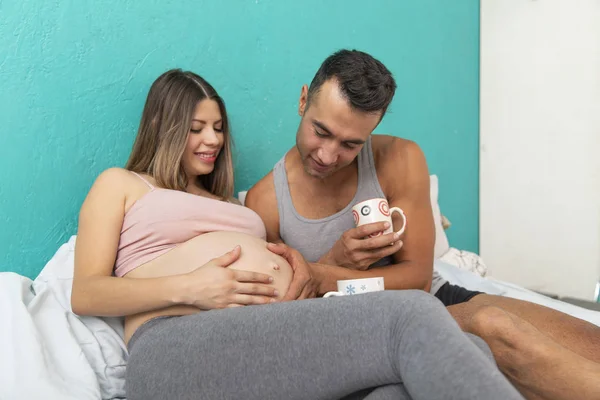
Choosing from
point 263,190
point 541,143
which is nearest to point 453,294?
point 263,190

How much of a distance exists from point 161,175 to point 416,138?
54.5 inches

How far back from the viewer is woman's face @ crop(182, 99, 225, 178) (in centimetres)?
152

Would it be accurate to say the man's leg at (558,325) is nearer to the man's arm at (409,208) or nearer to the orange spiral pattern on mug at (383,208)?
the man's arm at (409,208)

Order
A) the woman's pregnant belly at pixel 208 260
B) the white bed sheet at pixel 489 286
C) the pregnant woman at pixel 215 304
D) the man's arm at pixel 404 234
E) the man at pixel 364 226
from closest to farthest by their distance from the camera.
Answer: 1. the pregnant woman at pixel 215 304
2. the man at pixel 364 226
3. the woman's pregnant belly at pixel 208 260
4. the man's arm at pixel 404 234
5. the white bed sheet at pixel 489 286

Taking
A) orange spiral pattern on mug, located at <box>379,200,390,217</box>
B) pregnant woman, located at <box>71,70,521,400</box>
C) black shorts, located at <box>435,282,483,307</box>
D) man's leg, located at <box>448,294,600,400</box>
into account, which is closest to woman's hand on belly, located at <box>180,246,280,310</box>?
pregnant woman, located at <box>71,70,521,400</box>

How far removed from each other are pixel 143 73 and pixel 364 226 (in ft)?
2.76

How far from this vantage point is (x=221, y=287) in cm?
115

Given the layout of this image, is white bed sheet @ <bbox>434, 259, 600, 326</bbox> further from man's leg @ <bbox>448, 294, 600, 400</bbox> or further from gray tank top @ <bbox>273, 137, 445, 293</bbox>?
man's leg @ <bbox>448, 294, 600, 400</bbox>

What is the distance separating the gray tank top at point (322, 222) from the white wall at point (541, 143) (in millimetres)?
1422

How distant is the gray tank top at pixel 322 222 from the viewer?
5.01 ft

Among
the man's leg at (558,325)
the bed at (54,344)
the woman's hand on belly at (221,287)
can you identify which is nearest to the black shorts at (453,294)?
the man's leg at (558,325)

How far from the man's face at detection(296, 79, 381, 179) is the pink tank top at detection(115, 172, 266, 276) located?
0.28 meters

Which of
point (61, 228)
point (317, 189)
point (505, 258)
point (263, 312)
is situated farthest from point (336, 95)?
point (505, 258)

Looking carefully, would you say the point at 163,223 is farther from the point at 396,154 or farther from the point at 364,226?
the point at 396,154
